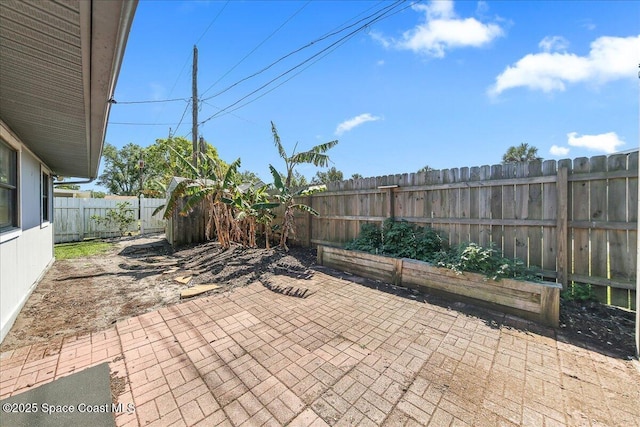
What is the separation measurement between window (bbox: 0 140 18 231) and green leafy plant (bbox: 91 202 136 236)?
9107mm

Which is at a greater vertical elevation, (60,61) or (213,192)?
(60,61)

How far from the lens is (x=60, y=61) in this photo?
1.90 metres

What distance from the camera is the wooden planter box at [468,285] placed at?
3.19m

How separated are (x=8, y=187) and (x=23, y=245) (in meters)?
1.03

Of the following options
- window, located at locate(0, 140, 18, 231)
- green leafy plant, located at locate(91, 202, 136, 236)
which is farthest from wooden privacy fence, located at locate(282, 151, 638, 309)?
green leafy plant, located at locate(91, 202, 136, 236)

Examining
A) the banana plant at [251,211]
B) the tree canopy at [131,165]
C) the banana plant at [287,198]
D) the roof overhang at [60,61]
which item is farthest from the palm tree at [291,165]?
the tree canopy at [131,165]

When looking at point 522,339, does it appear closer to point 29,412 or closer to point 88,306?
point 29,412

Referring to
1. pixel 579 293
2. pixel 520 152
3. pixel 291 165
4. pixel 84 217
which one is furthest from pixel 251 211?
pixel 520 152

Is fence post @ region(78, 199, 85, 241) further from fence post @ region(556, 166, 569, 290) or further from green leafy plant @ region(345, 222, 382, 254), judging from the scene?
fence post @ region(556, 166, 569, 290)

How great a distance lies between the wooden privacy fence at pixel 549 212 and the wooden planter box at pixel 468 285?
2.93 ft

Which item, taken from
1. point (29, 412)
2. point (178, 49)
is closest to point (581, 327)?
point (29, 412)

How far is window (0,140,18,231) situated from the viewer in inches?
143

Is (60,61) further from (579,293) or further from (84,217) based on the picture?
(84,217)

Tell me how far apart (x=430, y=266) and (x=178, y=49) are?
12.4m
